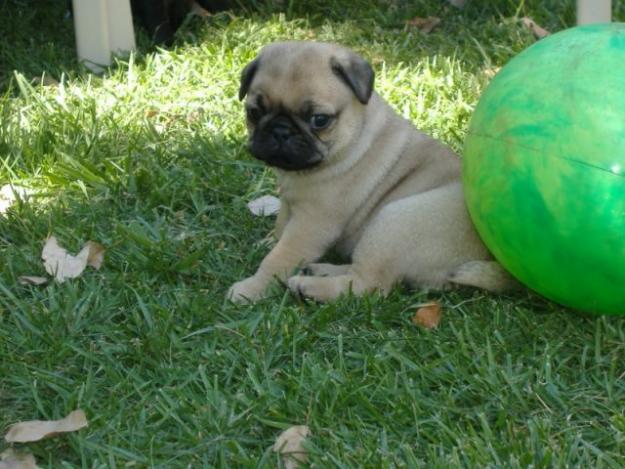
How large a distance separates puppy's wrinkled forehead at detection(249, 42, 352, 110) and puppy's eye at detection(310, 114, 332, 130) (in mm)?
54

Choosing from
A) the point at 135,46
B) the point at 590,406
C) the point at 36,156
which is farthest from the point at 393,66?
the point at 590,406

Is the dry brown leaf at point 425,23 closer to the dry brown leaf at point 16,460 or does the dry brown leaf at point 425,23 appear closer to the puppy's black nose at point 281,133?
the puppy's black nose at point 281,133

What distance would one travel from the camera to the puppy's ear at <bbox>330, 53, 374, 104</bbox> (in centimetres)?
425

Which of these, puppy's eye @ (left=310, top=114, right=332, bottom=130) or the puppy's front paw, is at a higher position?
puppy's eye @ (left=310, top=114, right=332, bottom=130)

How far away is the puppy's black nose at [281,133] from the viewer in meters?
4.18

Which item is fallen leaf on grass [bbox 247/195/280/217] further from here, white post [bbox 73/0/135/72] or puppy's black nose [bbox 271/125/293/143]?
white post [bbox 73/0/135/72]

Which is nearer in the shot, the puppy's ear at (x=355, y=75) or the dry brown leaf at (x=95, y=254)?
the puppy's ear at (x=355, y=75)

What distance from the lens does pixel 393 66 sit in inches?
255

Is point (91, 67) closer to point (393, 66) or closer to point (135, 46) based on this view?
point (135, 46)

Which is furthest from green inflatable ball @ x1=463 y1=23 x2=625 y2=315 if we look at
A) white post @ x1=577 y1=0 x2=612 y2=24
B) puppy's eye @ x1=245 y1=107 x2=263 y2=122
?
white post @ x1=577 y1=0 x2=612 y2=24

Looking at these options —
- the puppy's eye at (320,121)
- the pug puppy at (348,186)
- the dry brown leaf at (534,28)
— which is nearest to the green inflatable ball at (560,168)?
the pug puppy at (348,186)

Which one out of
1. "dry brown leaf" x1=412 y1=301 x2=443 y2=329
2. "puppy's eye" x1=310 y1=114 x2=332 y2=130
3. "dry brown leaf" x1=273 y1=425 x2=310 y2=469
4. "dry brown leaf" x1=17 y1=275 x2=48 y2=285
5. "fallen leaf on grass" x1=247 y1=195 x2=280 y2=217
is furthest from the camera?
"fallen leaf on grass" x1=247 y1=195 x2=280 y2=217

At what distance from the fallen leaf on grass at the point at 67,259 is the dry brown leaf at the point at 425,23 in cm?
346

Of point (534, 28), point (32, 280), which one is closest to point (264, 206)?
point (32, 280)
